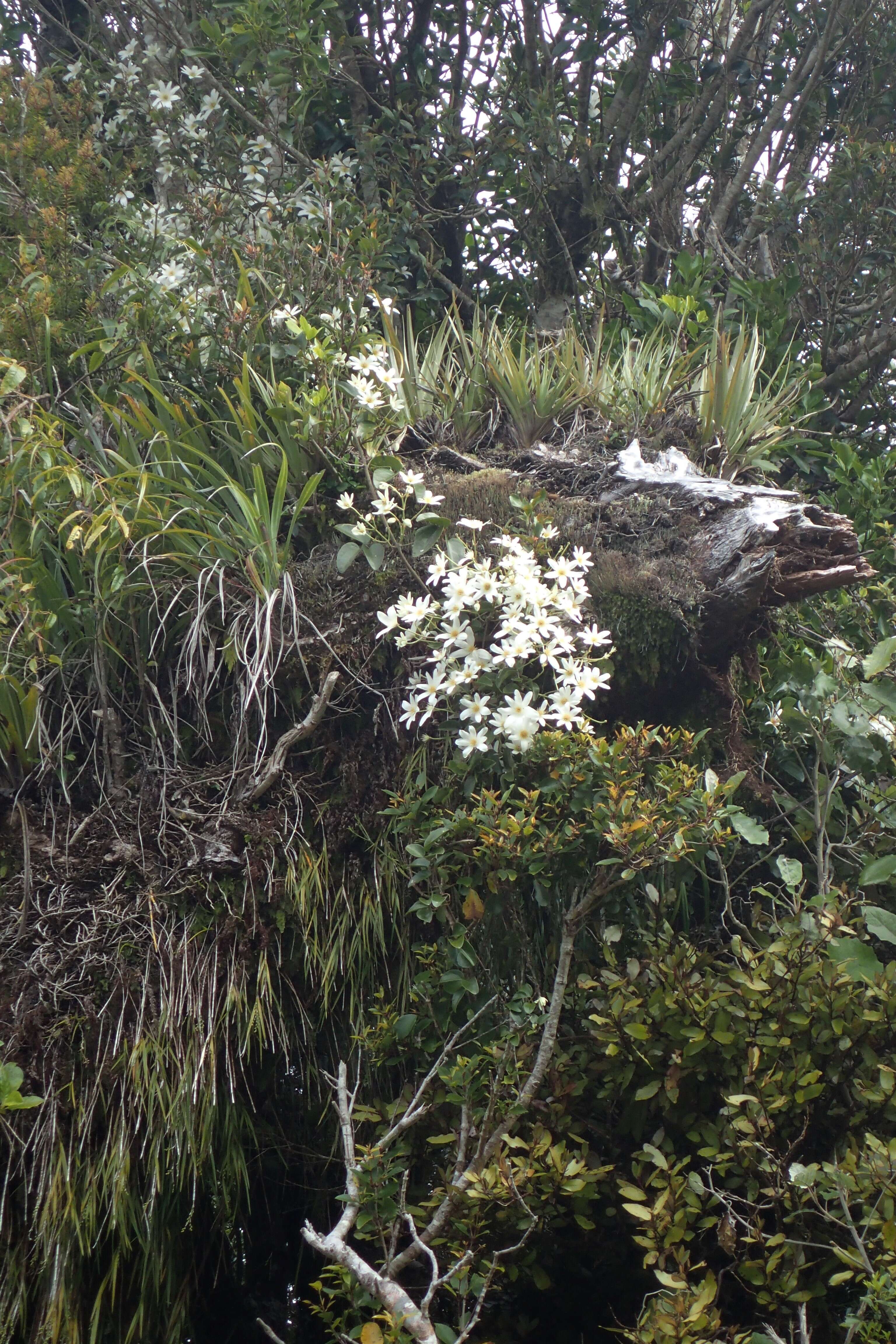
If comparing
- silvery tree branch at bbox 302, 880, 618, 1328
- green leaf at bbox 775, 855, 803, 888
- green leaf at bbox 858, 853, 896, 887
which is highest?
green leaf at bbox 858, 853, 896, 887

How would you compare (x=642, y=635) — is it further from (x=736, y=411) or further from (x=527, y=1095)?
(x=527, y=1095)

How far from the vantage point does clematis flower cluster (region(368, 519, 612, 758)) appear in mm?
2533

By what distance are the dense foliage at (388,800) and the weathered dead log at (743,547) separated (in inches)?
1.3

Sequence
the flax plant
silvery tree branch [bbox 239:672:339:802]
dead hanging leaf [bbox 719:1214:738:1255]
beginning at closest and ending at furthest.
Result: dead hanging leaf [bbox 719:1214:738:1255] < silvery tree branch [bbox 239:672:339:802] < the flax plant

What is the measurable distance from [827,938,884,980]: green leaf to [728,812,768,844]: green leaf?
32 cm

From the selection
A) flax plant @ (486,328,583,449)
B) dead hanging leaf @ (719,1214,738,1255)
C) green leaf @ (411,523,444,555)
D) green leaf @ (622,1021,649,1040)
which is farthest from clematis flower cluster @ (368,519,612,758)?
dead hanging leaf @ (719,1214,738,1255)

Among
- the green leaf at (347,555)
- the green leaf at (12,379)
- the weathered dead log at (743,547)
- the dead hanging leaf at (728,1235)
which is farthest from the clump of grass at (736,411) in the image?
the dead hanging leaf at (728,1235)

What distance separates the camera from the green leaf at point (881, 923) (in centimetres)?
218

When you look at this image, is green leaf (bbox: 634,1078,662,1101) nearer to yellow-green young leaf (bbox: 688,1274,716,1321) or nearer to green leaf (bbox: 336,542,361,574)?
yellow-green young leaf (bbox: 688,1274,716,1321)

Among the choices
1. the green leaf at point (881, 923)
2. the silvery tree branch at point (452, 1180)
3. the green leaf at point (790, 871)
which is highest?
the green leaf at point (881, 923)

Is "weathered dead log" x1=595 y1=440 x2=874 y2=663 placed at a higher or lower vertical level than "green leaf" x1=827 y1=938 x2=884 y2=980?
higher

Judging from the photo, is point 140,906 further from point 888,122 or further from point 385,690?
point 888,122

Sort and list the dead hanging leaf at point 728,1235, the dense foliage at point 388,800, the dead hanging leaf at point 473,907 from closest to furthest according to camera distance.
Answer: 1. the dead hanging leaf at point 728,1235
2. the dense foliage at point 388,800
3. the dead hanging leaf at point 473,907

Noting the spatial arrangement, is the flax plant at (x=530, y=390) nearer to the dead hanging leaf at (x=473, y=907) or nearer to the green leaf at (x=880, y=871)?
the dead hanging leaf at (x=473, y=907)
